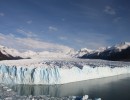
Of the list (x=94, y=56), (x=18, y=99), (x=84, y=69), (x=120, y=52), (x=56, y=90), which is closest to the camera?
(x=18, y=99)

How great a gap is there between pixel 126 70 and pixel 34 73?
21.3m

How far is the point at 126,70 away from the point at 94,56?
4395cm

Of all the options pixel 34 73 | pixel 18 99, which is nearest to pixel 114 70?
pixel 34 73

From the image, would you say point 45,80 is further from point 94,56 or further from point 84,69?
point 94,56

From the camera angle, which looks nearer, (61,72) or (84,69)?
(61,72)

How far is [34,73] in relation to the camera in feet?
74.5

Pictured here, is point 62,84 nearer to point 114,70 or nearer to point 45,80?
point 45,80

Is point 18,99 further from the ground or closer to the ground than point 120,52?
closer to the ground

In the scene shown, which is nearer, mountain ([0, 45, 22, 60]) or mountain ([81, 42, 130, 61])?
mountain ([0, 45, 22, 60])

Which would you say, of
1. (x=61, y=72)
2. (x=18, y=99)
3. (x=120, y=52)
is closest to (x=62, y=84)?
(x=61, y=72)

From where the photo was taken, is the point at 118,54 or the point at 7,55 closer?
the point at 7,55

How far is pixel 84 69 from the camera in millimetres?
26516

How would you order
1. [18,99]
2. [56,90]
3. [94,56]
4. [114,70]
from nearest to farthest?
[18,99], [56,90], [114,70], [94,56]

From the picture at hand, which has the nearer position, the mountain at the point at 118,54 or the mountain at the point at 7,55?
the mountain at the point at 7,55
